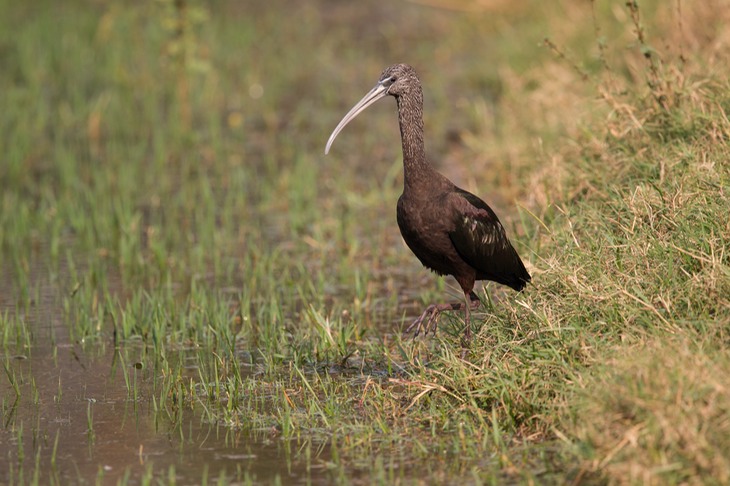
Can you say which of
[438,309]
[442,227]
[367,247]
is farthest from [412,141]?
[367,247]

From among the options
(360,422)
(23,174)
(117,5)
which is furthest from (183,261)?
(117,5)

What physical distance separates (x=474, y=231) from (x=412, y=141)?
0.58 meters

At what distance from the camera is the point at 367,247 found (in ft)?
28.2

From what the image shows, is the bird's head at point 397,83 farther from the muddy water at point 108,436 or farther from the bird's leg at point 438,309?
the muddy water at point 108,436

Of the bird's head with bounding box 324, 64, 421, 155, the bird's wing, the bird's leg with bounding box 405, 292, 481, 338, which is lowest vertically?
the bird's leg with bounding box 405, 292, 481, 338

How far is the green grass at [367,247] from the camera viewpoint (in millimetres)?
4945

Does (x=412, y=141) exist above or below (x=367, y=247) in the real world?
above

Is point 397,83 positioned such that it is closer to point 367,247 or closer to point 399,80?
point 399,80

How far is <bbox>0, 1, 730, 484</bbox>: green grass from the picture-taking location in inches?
195

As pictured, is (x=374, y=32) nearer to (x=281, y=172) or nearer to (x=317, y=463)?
(x=281, y=172)

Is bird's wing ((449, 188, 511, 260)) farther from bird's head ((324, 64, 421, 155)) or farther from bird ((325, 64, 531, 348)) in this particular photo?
bird's head ((324, 64, 421, 155))

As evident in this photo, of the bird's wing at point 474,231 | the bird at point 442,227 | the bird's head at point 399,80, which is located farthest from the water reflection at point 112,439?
the bird's head at point 399,80

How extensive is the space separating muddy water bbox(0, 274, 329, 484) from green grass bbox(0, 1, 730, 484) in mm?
34

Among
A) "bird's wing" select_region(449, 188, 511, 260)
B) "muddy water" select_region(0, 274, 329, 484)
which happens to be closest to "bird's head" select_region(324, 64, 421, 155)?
"bird's wing" select_region(449, 188, 511, 260)
